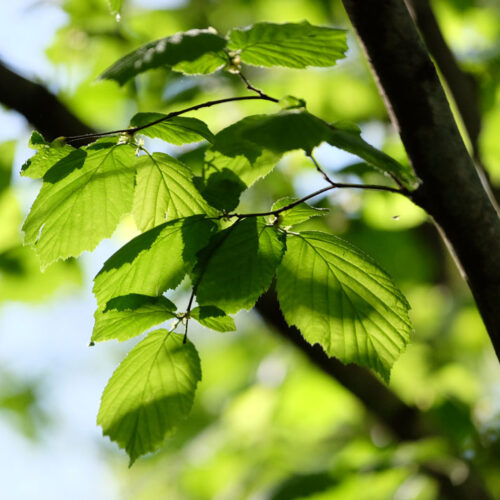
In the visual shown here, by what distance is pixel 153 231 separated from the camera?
0.55 m

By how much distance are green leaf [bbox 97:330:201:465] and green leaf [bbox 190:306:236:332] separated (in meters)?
0.03

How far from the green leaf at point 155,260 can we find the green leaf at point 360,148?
0.16 meters

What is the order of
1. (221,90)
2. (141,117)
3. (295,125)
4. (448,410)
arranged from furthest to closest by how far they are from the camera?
(221,90) < (448,410) < (141,117) < (295,125)

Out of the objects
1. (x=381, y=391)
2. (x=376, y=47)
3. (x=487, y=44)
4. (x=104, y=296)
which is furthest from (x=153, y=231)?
(x=487, y=44)

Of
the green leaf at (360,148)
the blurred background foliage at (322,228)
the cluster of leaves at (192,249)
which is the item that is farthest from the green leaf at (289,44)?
the blurred background foliage at (322,228)

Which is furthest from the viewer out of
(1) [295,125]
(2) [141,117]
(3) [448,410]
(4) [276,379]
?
(4) [276,379]

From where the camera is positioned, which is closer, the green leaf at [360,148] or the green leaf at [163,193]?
the green leaf at [360,148]

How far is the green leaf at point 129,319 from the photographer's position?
574mm

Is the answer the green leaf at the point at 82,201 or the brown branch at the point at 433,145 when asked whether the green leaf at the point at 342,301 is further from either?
the green leaf at the point at 82,201

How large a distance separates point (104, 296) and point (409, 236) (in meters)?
1.31

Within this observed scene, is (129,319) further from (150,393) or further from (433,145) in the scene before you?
(433,145)

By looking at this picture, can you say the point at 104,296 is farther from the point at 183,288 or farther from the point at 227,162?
the point at 183,288

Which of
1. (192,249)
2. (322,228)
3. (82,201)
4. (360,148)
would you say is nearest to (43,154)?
(82,201)

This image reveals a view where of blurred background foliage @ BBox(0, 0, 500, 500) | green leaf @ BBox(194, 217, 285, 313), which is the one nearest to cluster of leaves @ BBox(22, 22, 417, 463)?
green leaf @ BBox(194, 217, 285, 313)
